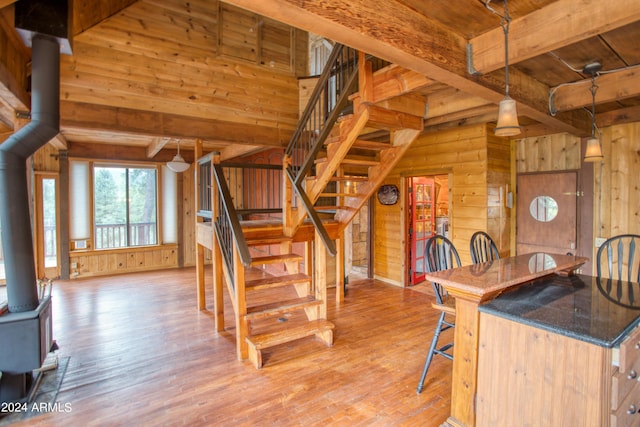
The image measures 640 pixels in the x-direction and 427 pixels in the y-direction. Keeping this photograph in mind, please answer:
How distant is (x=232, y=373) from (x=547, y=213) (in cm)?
449

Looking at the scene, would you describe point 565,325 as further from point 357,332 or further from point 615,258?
point 615,258

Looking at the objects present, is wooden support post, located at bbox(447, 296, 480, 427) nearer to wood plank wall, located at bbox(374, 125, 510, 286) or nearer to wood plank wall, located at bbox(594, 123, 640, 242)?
wood plank wall, located at bbox(374, 125, 510, 286)

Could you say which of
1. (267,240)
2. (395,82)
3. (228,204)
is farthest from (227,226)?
(395,82)

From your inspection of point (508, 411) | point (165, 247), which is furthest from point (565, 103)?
point (165, 247)

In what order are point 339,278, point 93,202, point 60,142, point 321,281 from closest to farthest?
point 321,281
point 339,278
point 60,142
point 93,202

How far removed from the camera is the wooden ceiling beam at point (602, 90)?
2.60 metres

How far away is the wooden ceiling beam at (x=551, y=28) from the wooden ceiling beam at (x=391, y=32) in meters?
0.13

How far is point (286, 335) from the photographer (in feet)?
10.5

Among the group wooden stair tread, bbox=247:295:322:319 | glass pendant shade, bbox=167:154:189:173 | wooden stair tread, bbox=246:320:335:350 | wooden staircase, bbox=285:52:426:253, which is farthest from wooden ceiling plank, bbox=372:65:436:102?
glass pendant shade, bbox=167:154:189:173

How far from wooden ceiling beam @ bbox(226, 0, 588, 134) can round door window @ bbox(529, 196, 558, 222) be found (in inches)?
108

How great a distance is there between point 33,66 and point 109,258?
557cm

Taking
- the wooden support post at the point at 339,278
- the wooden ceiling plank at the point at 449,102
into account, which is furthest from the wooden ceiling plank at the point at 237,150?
the wooden ceiling plank at the point at 449,102

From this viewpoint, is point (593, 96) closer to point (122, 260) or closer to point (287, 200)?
point (287, 200)

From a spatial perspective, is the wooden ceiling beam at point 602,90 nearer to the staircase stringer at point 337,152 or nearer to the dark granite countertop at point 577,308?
the dark granite countertop at point 577,308
